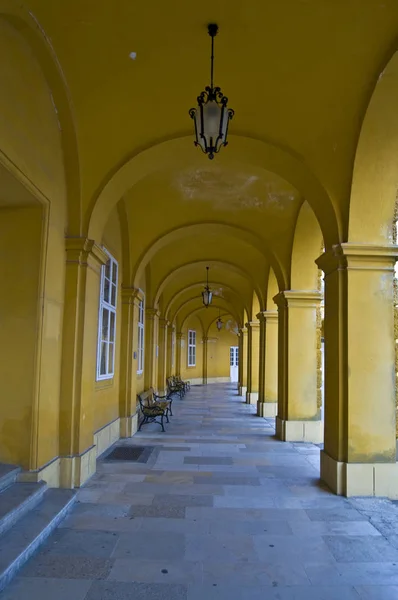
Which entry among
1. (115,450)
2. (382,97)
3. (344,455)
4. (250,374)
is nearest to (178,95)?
(382,97)

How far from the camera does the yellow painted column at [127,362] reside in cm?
918

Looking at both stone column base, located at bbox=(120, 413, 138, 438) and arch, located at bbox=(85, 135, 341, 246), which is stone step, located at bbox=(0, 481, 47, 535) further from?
stone column base, located at bbox=(120, 413, 138, 438)

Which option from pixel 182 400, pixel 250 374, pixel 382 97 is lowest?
pixel 182 400

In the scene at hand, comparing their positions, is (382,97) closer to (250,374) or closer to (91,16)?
(91,16)

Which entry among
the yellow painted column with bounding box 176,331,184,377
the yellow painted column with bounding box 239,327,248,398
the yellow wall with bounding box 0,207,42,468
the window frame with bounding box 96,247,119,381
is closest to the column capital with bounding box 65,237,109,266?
the yellow wall with bounding box 0,207,42,468

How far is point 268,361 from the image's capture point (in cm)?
1257

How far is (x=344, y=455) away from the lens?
5.61 metres

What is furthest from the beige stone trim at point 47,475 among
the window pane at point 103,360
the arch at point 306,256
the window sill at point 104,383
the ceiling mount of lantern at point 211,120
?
the arch at point 306,256

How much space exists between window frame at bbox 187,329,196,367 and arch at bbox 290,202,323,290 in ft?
66.4

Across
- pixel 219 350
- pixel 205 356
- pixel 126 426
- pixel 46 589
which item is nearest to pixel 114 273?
pixel 126 426

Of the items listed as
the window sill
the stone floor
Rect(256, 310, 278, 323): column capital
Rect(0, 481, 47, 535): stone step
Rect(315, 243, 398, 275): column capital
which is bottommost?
the stone floor

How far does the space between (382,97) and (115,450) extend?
6.75 meters

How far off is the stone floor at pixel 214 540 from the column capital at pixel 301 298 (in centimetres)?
336

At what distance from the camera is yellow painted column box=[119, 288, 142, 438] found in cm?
918
